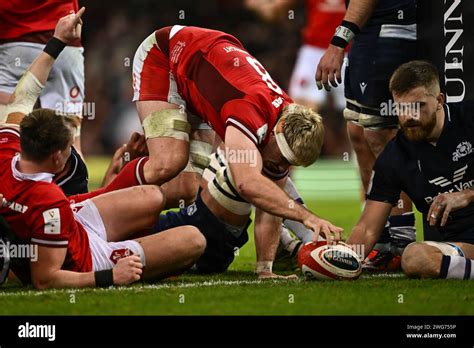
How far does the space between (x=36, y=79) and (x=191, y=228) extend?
139cm

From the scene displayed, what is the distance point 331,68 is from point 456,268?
1.55 meters

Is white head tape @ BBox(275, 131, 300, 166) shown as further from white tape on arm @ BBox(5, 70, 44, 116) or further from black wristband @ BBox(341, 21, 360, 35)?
white tape on arm @ BBox(5, 70, 44, 116)

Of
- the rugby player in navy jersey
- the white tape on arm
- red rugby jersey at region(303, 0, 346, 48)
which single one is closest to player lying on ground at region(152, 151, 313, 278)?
the rugby player in navy jersey

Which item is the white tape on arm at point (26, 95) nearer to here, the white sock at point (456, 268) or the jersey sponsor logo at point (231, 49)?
the jersey sponsor logo at point (231, 49)

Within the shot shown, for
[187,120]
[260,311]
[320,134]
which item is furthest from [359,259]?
[187,120]

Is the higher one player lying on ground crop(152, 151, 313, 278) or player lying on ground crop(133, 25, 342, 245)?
player lying on ground crop(133, 25, 342, 245)

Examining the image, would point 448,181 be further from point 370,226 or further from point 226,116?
point 226,116

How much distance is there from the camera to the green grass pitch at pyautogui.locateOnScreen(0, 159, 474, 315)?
5047 mm

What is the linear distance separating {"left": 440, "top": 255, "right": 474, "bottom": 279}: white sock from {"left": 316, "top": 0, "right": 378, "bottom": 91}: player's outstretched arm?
140 cm

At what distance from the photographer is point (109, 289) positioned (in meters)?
5.69

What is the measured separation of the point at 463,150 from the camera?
627cm

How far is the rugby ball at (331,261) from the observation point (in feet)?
19.5

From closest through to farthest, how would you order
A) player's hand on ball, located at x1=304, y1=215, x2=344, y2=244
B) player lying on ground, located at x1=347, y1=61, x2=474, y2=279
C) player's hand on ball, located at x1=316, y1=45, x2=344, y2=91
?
player's hand on ball, located at x1=304, y1=215, x2=344, y2=244
player lying on ground, located at x1=347, y1=61, x2=474, y2=279
player's hand on ball, located at x1=316, y1=45, x2=344, y2=91

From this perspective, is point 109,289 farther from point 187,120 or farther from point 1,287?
point 187,120
